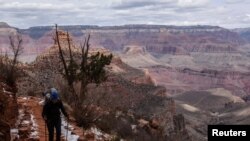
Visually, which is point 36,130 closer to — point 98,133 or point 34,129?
point 34,129

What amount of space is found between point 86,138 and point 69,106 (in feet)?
17.6

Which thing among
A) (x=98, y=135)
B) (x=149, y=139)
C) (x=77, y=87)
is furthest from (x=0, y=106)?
(x=77, y=87)

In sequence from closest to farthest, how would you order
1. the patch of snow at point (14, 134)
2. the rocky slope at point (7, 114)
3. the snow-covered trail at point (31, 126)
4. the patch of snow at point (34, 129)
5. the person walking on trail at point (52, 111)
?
1. the person walking on trail at point (52, 111)
2. the rocky slope at point (7, 114)
3. the patch of snow at point (14, 134)
4. the snow-covered trail at point (31, 126)
5. the patch of snow at point (34, 129)

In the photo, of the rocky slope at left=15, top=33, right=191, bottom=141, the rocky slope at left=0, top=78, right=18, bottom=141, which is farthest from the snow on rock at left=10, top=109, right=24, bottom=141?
the rocky slope at left=15, top=33, right=191, bottom=141

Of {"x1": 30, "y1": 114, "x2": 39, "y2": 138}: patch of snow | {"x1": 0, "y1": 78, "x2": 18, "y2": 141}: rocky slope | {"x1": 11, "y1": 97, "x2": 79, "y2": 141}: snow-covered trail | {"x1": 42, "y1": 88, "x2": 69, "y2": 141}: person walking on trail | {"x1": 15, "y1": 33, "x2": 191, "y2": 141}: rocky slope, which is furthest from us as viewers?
{"x1": 15, "y1": 33, "x2": 191, "y2": 141}: rocky slope

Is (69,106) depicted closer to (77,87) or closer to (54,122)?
(77,87)

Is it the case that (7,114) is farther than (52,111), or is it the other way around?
(7,114)

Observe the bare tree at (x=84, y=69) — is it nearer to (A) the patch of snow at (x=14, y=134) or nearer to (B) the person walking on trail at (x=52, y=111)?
(A) the patch of snow at (x=14, y=134)

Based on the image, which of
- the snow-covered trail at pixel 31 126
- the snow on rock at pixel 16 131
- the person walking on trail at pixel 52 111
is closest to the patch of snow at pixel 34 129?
the snow-covered trail at pixel 31 126

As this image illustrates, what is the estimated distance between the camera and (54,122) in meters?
12.5

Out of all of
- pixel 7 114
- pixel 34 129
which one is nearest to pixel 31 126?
pixel 34 129

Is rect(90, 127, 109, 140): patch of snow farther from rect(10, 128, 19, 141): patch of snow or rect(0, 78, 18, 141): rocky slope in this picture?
rect(10, 128, 19, 141): patch of snow

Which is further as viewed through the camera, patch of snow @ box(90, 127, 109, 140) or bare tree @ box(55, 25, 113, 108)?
bare tree @ box(55, 25, 113, 108)

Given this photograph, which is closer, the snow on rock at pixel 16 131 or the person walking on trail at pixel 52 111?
the person walking on trail at pixel 52 111
